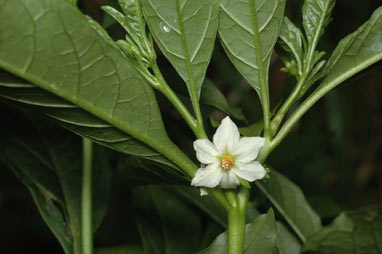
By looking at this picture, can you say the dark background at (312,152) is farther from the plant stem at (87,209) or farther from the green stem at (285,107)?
the green stem at (285,107)

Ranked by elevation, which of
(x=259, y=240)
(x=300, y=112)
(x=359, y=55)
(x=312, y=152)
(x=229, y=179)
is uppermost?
(x=359, y=55)

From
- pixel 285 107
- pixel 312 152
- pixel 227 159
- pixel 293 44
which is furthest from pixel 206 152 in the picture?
pixel 312 152

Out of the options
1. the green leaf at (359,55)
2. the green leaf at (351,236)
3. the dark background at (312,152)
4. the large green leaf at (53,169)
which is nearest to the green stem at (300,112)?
the green leaf at (359,55)

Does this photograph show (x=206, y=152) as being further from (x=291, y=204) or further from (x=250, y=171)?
(x=291, y=204)

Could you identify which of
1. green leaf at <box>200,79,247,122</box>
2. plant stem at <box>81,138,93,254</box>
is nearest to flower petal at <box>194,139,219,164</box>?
green leaf at <box>200,79,247,122</box>

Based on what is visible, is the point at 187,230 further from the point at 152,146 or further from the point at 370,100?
the point at 370,100

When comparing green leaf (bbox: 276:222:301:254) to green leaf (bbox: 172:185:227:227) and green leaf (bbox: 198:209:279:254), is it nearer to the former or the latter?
green leaf (bbox: 172:185:227:227)
